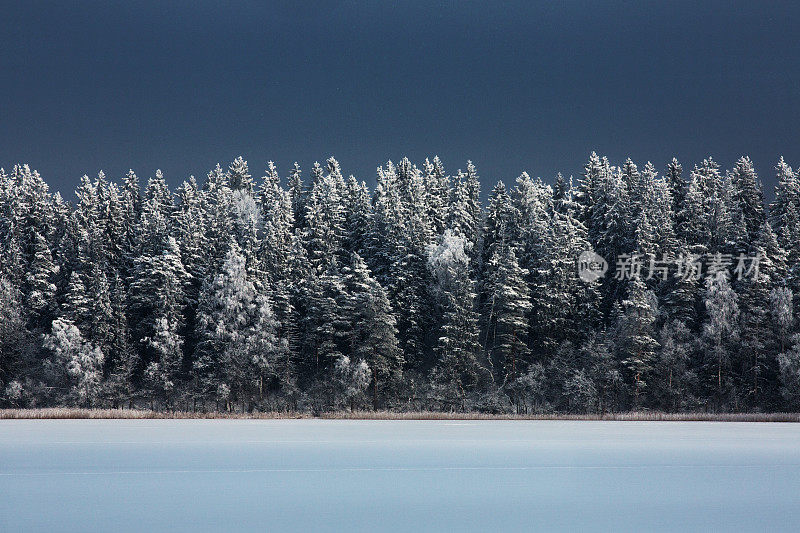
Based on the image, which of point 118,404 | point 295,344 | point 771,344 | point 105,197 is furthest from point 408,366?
point 105,197

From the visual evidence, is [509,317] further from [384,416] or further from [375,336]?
[384,416]

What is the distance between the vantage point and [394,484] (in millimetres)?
20766

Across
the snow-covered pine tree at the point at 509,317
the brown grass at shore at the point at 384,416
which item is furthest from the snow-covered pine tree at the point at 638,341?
the snow-covered pine tree at the point at 509,317

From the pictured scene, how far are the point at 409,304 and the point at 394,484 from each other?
54534 millimetres

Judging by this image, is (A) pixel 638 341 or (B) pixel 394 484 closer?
(B) pixel 394 484

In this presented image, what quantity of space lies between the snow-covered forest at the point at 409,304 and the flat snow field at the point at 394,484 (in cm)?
3236

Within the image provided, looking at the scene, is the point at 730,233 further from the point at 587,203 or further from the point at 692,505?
the point at 692,505

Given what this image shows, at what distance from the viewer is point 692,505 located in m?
18.3

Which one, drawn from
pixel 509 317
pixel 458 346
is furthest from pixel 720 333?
pixel 458 346

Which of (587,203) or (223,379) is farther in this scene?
(587,203)

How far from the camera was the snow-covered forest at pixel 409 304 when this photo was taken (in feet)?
220

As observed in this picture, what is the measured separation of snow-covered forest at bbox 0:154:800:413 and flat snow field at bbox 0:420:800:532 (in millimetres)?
32363

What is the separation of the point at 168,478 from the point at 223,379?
157 ft

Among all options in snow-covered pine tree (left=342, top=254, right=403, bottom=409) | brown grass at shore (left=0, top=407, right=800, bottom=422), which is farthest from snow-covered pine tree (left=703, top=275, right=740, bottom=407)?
snow-covered pine tree (left=342, top=254, right=403, bottom=409)
